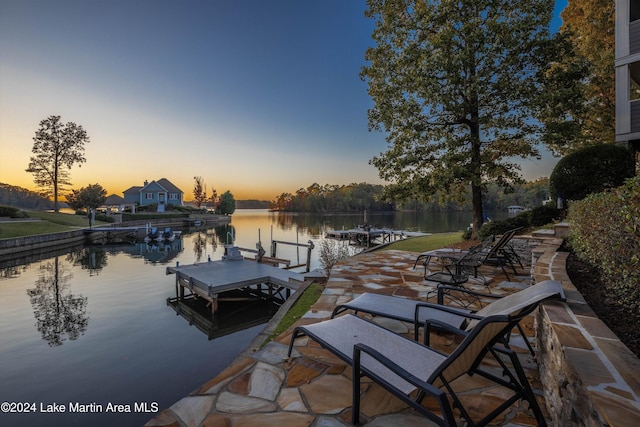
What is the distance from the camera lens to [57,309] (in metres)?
8.59

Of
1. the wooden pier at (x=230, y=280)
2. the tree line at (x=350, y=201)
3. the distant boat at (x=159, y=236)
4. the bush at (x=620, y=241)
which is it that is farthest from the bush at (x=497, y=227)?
the tree line at (x=350, y=201)

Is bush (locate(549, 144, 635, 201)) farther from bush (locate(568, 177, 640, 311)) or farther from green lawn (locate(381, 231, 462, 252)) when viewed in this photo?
bush (locate(568, 177, 640, 311))

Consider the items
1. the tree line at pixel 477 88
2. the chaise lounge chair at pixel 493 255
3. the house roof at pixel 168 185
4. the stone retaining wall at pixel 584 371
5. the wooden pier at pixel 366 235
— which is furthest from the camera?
the house roof at pixel 168 185

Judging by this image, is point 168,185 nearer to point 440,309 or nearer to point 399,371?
point 440,309

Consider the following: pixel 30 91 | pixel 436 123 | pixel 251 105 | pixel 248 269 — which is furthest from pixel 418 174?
pixel 30 91

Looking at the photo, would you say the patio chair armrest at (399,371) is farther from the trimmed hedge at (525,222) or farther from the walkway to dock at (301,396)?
the trimmed hedge at (525,222)

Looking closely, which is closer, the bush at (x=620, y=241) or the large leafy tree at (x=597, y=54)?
the bush at (x=620, y=241)

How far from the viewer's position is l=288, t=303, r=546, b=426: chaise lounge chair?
56.6 inches

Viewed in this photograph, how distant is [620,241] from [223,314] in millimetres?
8254

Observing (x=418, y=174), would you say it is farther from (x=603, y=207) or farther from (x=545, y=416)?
(x=545, y=416)

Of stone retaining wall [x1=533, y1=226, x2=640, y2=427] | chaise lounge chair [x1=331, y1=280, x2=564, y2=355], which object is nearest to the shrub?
chaise lounge chair [x1=331, y1=280, x2=564, y2=355]

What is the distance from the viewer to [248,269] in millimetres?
9797

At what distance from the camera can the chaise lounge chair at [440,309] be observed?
1.90m

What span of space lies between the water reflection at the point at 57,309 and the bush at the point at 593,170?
13.8 metres
